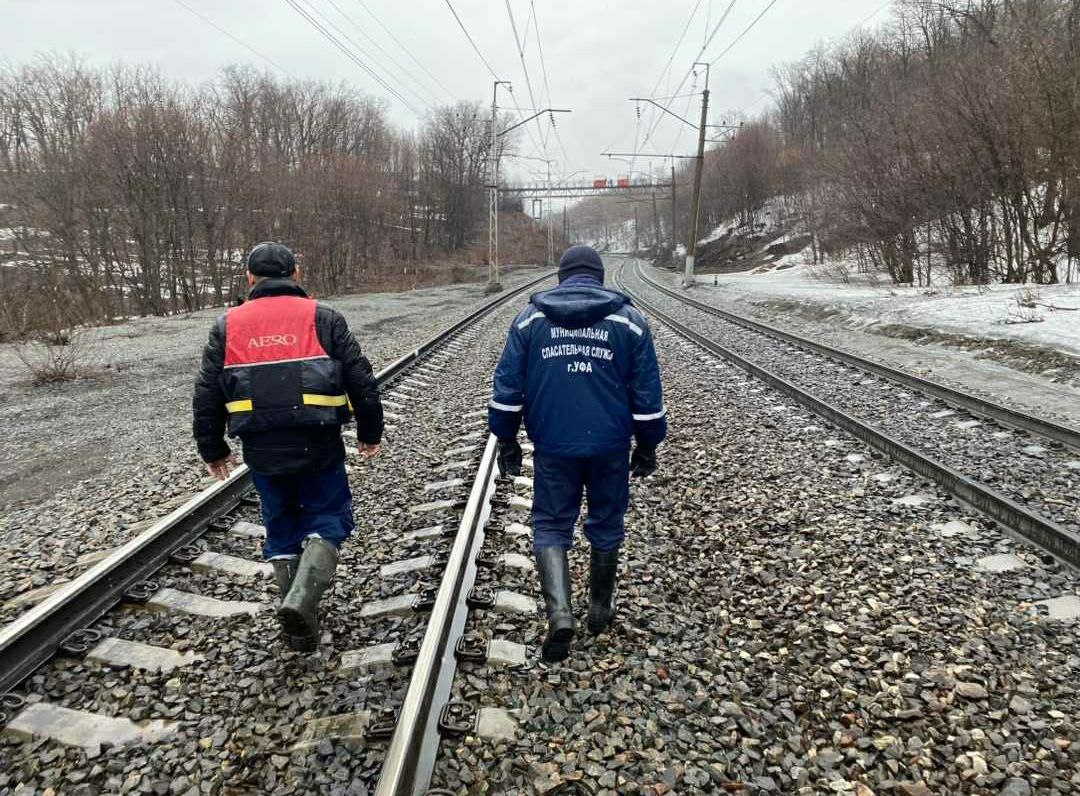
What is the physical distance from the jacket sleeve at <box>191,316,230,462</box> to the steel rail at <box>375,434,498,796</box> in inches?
56.0

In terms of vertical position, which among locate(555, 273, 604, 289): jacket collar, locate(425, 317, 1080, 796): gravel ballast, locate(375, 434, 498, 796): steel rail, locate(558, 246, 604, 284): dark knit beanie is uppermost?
locate(558, 246, 604, 284): dark knit beanie

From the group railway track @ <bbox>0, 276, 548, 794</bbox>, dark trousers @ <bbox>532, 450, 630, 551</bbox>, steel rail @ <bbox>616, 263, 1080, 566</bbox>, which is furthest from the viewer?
steel rail @ <bbox>616, 263, 1080, 566</bbox>

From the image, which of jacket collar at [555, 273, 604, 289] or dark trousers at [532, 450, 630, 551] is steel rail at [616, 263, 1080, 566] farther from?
jacket collar at [555, 273, 604, 289]

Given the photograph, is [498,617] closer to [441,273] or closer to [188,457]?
[188,457]

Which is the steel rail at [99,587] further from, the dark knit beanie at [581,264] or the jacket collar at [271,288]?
the dark knit beanie at [581,264]

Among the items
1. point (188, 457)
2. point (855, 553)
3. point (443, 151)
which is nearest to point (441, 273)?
point (443, 151)

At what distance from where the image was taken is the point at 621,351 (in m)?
3.06

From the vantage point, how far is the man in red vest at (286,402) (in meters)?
2.99

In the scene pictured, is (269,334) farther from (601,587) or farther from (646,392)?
(601,587)

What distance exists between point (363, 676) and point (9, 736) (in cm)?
143

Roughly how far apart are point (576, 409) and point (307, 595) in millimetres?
1588

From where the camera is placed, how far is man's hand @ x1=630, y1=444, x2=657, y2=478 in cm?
330

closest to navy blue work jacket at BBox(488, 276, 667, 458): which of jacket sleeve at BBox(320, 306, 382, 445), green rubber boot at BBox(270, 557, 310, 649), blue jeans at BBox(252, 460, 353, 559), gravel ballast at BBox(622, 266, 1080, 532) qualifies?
jacket sleeve at BBox(320, 306, 382, 445)

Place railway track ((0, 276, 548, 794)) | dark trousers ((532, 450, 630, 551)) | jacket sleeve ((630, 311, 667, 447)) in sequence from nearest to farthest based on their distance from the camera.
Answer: railway track ((0, 276, 548, 794))
jacket sleeve ((630, 311, 667, 447))
dark trousers ((532, 450, 630, 551))
